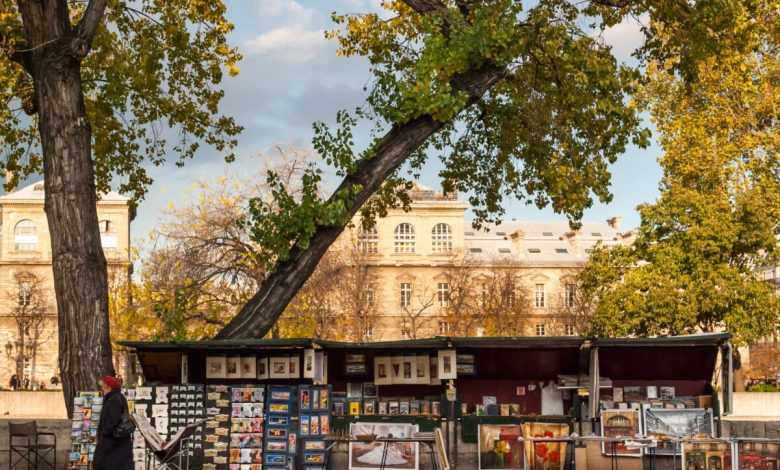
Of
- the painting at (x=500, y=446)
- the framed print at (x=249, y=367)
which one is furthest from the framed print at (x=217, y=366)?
the painting at (x=500, y=446)

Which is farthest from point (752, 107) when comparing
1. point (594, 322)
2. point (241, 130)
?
point (241, 130)

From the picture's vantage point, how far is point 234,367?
57.5 ft

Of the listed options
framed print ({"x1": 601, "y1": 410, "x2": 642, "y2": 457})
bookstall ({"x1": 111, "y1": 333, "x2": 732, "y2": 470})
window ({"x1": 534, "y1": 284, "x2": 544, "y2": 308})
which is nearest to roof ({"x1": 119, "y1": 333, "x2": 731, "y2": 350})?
bookstall ({"x1": 111, "y1": 333, "x2": 732, "y2": 470})

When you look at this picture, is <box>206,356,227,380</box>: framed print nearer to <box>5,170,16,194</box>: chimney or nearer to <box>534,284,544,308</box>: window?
<box>5,170,16,194</box>: chimney

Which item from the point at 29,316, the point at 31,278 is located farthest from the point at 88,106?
the point at 31,278

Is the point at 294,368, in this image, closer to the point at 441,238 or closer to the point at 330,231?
the point at 330,231

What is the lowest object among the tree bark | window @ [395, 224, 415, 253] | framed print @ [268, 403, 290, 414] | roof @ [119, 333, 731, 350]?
framed print @ [268, 403, 290, 414]

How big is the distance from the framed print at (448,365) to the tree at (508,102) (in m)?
2.51

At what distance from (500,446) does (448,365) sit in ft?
4.91

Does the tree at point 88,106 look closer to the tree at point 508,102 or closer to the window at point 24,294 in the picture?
the tree at point 508,102

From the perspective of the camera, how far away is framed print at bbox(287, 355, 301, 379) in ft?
57.0

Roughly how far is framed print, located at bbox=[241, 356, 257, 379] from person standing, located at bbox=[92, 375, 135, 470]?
12.0ft

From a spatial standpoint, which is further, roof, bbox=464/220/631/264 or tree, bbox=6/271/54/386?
roof, bbox=464/220/631/264

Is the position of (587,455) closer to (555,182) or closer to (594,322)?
(555,182)
